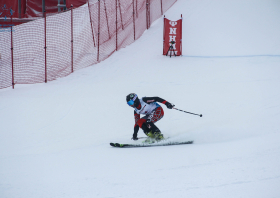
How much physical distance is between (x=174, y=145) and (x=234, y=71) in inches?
234

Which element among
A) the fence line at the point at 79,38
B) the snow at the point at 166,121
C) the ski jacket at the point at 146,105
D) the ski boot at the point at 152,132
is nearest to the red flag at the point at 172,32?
the snow at the point at 166,121

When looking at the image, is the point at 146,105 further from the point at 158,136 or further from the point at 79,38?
the point at 79,38

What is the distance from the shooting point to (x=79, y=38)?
47.8 feet

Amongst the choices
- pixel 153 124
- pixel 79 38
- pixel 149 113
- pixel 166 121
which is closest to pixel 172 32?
pixel 79 38

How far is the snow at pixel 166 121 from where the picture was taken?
387 centimetres

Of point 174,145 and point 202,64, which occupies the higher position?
point 202,64

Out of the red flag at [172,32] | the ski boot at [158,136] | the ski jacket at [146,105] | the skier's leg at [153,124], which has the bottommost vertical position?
the ski boot at [158,136]

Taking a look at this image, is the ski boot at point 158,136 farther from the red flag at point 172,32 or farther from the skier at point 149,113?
the red flag at point 172,32

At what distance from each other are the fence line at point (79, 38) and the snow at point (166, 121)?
78cm

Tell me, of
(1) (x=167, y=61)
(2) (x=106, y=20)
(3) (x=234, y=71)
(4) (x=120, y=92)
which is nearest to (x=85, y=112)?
(4) (x=120, y=92)

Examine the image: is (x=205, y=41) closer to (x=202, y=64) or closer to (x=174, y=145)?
(x=202, y=64)

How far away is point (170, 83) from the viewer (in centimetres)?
999

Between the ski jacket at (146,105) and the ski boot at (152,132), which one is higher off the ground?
the ski jacket at (146,105)

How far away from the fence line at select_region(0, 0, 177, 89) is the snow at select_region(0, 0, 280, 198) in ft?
2.55
